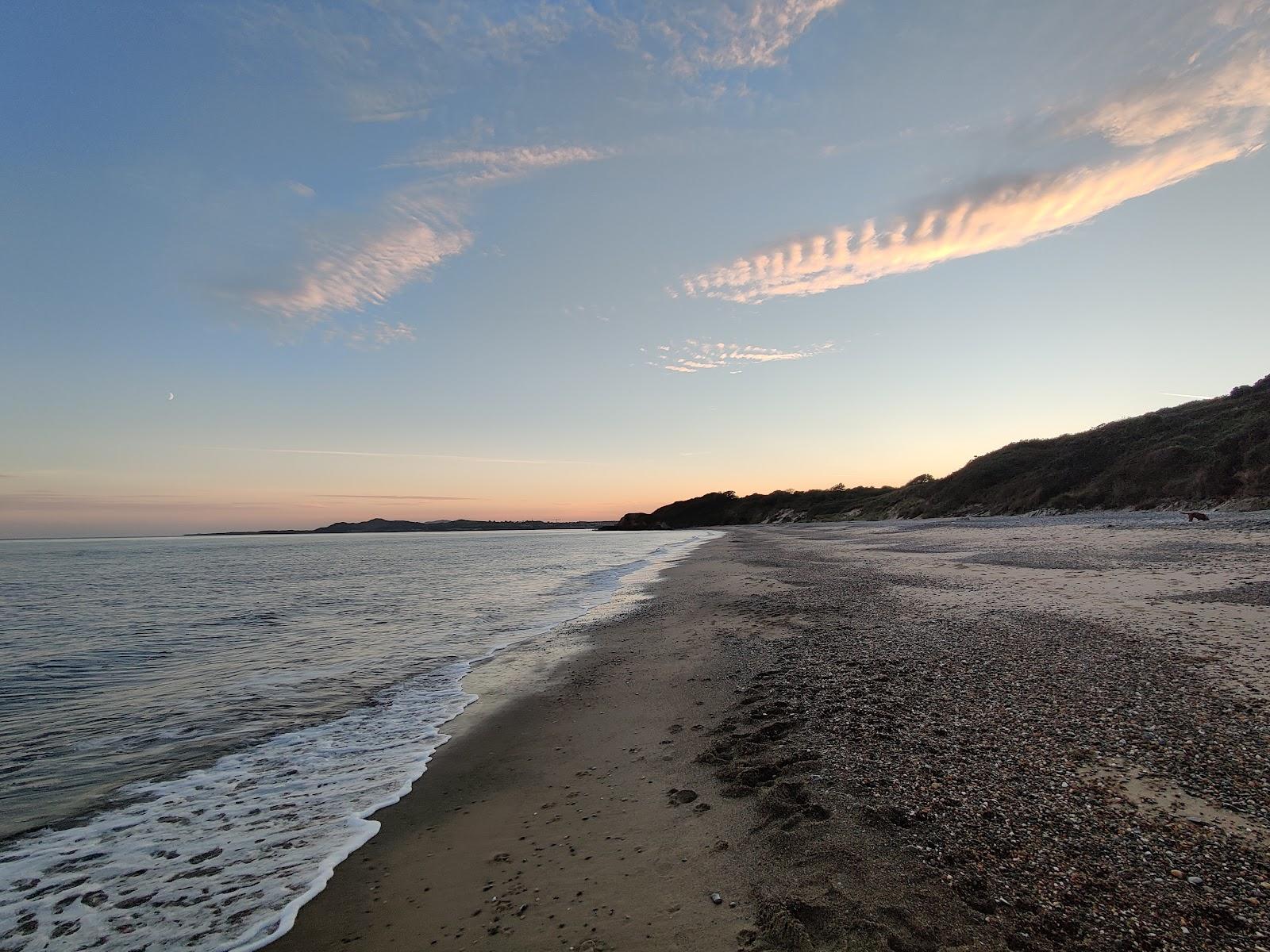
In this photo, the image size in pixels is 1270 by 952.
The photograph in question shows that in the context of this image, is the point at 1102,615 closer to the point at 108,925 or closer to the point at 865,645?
the point at 865,645

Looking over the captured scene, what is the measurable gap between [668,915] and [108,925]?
14.8 feet

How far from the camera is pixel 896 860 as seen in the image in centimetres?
417

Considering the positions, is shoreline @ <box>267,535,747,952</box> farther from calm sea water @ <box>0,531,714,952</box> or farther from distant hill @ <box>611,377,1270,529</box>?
distant hill @ <box>611,377,1270,529</box>

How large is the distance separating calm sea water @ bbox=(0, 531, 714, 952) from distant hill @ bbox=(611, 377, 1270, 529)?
45.8 meters

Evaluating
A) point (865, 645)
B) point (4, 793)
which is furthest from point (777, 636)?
point (4, 793)

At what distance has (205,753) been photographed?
8.35 m

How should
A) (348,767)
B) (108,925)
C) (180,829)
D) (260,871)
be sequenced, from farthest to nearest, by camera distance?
(348,767)
(180,829)
(260,871)
(108,925)

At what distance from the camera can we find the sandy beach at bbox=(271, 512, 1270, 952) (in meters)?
3.66

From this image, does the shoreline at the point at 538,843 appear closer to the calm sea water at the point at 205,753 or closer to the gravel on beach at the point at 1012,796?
the calm sea water at the point at 205,753

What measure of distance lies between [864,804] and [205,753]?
8885 mm

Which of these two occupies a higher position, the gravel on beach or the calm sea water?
the gravel on beach

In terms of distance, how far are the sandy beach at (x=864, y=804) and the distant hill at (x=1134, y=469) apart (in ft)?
135

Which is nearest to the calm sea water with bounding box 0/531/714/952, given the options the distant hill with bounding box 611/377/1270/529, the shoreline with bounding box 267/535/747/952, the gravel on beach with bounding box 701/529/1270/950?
the shoreline with bounding box 267/535/747/952

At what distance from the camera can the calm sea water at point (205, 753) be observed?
4.88 meters
